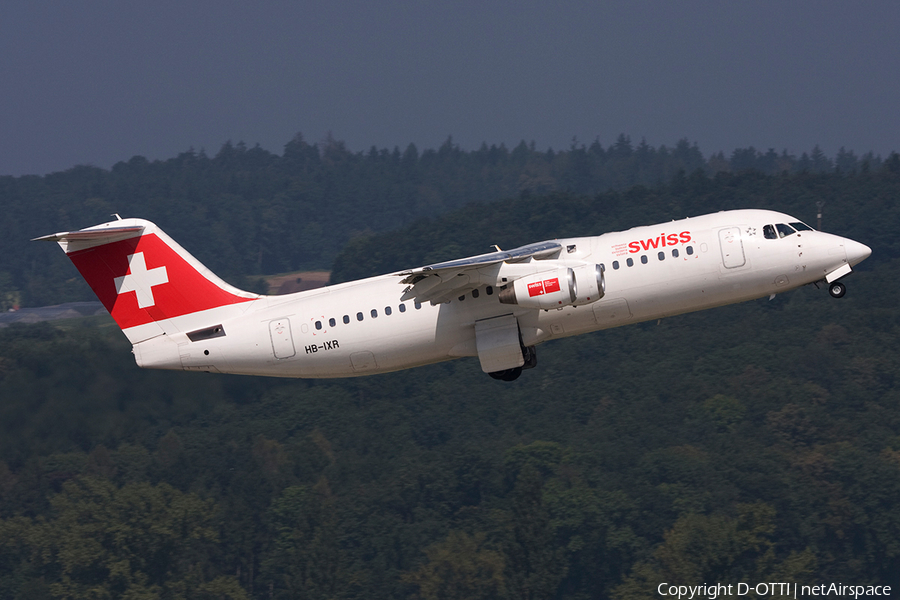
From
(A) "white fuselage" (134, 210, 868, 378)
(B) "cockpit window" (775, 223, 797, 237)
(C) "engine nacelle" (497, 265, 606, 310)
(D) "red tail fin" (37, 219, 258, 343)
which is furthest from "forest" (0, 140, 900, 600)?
(B) "cockpit window" (775, 223, 797, 237)

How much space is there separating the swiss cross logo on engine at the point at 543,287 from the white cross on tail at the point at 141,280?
32.7 ft

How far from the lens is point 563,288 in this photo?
27.1m

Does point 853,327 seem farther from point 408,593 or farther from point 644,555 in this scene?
point 408,593

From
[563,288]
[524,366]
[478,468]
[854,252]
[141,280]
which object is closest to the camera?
[563,288]

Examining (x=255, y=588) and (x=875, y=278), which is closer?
(x=255, y=588)

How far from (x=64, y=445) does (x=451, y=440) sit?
4232 centimetres

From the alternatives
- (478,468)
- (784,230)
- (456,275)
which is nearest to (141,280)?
(456,275)

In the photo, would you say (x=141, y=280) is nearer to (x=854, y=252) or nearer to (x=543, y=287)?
(x=543, y=287)

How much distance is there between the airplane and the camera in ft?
92.3

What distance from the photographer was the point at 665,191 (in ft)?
→ 563

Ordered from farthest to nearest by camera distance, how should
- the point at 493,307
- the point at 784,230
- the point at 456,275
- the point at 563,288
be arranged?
the point at 493,307, the point at 784,230, the point at 456,275, the point at 563,288

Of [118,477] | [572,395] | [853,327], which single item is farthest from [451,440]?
[853,327]

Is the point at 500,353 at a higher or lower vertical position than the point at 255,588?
higher

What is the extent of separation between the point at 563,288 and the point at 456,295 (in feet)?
10.0
